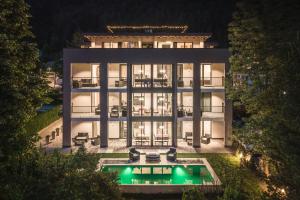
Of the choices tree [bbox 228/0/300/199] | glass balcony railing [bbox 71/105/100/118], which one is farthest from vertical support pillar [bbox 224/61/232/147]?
glass balcony railing [bbox 71/105/100/118]

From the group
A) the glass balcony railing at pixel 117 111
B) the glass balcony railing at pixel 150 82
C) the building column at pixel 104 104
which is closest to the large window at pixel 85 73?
the building column at pixel 104 104

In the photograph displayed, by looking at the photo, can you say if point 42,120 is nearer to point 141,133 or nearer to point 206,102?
point 141,133

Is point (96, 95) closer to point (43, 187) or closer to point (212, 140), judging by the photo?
point (212, 140)

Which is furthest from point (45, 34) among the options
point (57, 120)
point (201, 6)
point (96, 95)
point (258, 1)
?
point (258, 1)

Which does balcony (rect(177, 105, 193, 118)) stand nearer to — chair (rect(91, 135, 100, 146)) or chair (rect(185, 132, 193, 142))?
chair (rect(185, 132, 193, 142))

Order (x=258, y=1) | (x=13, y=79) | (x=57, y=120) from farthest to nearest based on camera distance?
(x=57, y=120)
(x=258, y=1)
(x=13, y=79)

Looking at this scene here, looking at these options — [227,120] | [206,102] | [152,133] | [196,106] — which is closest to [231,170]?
[227,120]

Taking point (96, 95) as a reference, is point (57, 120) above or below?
below
